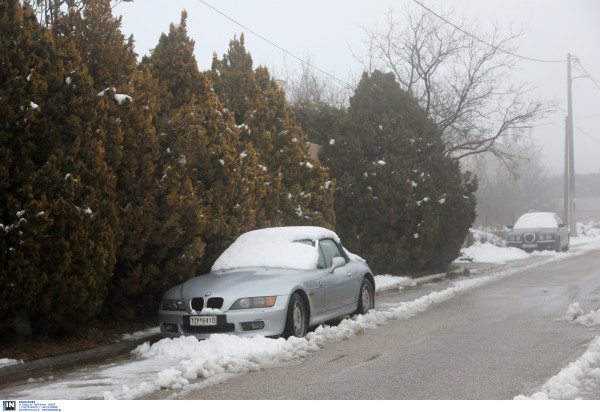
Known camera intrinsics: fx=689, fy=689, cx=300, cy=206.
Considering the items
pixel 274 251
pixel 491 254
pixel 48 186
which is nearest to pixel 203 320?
pixel 274 251

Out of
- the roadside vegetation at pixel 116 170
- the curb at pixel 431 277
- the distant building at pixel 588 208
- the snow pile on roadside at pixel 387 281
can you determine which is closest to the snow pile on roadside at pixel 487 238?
the curb at pixel 431 277

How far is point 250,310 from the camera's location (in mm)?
8312

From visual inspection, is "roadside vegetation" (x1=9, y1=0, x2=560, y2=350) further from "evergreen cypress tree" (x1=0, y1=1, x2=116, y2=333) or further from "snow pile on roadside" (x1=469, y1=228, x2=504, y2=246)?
"snow pile on roadside" (x1=469, y1=228, x2=504, y2=246)

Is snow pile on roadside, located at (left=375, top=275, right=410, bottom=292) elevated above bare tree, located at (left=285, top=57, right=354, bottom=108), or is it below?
below

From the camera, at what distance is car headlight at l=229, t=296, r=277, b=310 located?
27.4 feet

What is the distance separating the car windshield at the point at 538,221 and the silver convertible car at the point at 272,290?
19.7m

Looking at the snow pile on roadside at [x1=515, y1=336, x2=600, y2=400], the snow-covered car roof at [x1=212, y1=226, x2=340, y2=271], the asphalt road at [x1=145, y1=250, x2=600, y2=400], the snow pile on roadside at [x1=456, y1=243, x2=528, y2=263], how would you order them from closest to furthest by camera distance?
the snow pile on roadside at [x1=515, y1=336, x2=600, y2=400] → the asphalt road at [x1=145, y1=250, x2=600, y2=400] → the snow-covered car roof at [x1=212, y1=226, x2=340, y2=271] → the snow pile on roadside at [x1=456, y1=243, x2=528, y2=263]

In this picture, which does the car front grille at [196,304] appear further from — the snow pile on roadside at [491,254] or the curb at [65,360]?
the snow pile on roadside at [491,254]

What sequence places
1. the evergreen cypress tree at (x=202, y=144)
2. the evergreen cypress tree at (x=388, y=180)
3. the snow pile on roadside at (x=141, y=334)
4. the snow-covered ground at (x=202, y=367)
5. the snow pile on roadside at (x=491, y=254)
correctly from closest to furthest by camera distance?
1. the snow-covered ground at (x=202, y=367)
2. the snow pile on roadside at (x=141, y=334)
3. the evergreen cypress tree at (x=202, y=144)
4. the evergreen cypress tree at (x=388, y=180)
5. the snow pile on roadside at (x=491, y=254)

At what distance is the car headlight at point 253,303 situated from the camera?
8359 millimetres

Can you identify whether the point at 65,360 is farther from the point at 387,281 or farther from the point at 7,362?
the point at 387,281

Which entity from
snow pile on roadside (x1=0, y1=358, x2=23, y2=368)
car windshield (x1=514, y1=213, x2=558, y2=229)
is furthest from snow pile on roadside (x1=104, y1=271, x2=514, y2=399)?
car windshield (x1=514, y1=213, x2=558, y2=229)
